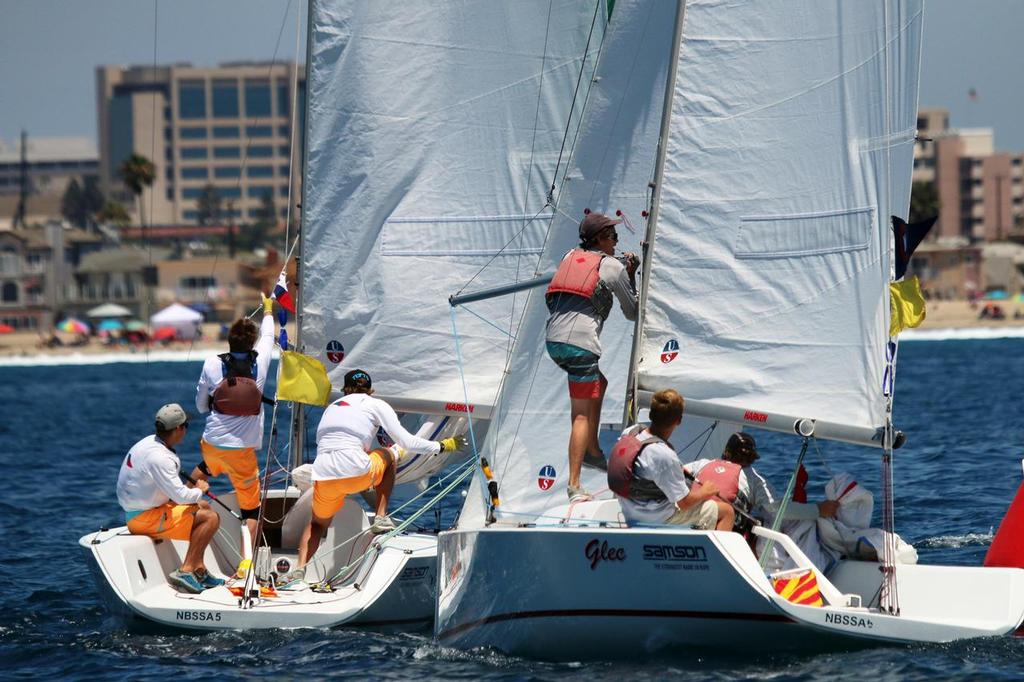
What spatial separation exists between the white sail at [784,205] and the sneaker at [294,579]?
3869 millimetres

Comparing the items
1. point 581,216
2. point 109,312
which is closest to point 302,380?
point 581,216

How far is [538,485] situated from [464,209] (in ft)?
17.0

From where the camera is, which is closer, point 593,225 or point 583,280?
point 583,280

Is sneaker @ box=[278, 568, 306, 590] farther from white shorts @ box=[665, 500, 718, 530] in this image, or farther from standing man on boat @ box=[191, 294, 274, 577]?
white shorts @ box=[665, 500, 718, 530]

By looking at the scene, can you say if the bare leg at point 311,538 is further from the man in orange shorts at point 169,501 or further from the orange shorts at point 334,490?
the man in orange shorts at point 169,501

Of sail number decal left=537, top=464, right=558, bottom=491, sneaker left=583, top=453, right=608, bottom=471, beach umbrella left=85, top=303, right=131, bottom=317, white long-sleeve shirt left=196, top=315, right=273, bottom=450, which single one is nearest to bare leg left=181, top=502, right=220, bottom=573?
white long-sleeve shirt left=196, top=315, right=273, bottom=450

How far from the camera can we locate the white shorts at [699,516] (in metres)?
10.6

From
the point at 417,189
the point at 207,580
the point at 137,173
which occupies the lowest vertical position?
the point at 207,580

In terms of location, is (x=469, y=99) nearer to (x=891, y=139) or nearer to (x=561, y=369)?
Answer: (x=561, y=369)

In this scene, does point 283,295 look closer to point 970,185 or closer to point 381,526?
point 381,526

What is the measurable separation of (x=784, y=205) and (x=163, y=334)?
94.3 metres

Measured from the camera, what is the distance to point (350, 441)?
13.5 metres

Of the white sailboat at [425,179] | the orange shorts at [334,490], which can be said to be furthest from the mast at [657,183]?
the white sailboat at [425,179]

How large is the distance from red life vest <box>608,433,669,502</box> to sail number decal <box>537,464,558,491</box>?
1299 mm
